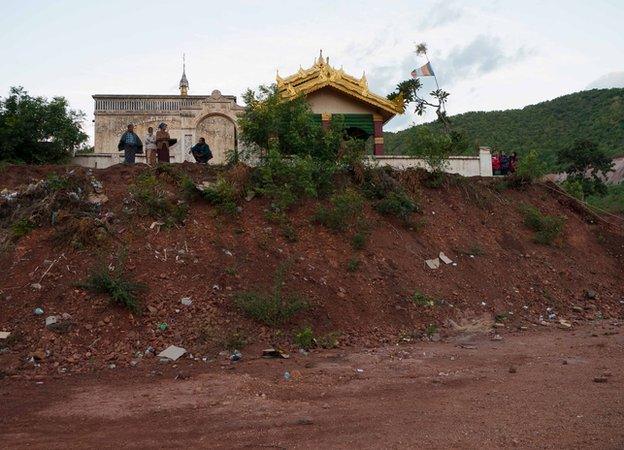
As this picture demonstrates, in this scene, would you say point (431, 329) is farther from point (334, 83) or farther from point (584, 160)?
point (584, 160)

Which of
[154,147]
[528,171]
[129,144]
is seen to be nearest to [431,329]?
[154,147]

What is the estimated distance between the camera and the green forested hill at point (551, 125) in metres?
41.2

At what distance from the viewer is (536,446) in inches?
188

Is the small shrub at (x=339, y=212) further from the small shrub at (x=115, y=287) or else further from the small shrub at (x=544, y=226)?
the small shrub at (x=544, y=226)

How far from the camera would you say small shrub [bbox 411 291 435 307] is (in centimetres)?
1121

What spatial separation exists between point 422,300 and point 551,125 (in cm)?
3895

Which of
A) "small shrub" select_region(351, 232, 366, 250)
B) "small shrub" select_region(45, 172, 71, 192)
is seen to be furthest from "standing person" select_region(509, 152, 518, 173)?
"small shrub" select_region(45, 172, 71, 192)

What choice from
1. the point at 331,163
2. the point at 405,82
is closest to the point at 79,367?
the point at 331,163

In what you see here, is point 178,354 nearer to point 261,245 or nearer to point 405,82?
point 261,245

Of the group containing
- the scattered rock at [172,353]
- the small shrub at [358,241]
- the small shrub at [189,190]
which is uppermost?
the small shrub at [189,190]

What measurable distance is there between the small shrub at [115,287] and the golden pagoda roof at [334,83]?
10.1 metres

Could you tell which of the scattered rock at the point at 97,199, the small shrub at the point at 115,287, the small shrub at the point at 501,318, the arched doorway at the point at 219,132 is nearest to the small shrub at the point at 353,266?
the small shrub at the point at 501,318

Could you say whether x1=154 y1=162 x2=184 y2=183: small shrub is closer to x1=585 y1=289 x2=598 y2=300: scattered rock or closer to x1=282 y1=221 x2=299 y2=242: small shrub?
x1=282 y1=221 x2=299 y2=242: small shrub

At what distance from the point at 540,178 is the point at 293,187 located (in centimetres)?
794
